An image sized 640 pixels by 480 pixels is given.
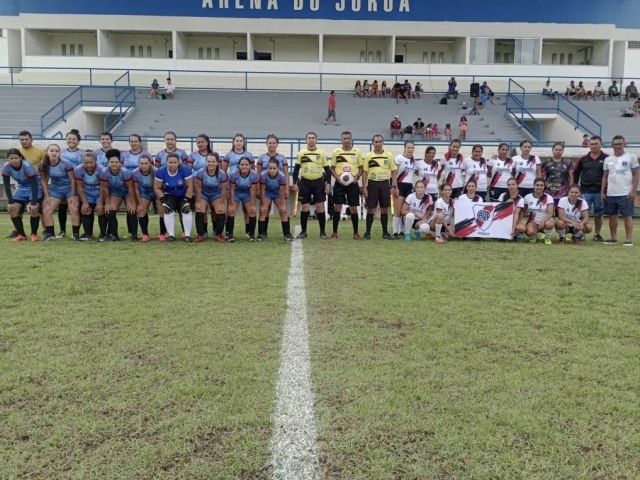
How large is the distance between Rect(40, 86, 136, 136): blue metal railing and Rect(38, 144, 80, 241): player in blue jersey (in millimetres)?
13817

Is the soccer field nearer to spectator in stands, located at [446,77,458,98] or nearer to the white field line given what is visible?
the white field line

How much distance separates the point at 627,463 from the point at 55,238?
29.9 feet

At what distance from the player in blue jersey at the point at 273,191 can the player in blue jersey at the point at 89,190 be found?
264 cm

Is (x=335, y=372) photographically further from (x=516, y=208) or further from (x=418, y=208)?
(x=516, y=208)

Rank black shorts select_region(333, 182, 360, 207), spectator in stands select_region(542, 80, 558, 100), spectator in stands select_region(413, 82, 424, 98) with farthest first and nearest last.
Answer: spectator in stands select_region(413, 82, 424, 98) < spectator in stands select_region(542, 80, 558, 100) < black shorts select_region(333, 182, 360, 207)

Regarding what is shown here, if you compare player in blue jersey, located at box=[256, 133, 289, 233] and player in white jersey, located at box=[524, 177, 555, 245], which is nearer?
player in blue jersey, located at box=[256, 133, 289, 233]

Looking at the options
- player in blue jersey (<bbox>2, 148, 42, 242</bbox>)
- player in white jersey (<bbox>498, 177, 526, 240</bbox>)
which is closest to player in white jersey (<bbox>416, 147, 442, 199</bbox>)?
player in white jersey (<bbox>498, 177, 526, 240</bbox>)

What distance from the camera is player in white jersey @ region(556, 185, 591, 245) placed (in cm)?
962

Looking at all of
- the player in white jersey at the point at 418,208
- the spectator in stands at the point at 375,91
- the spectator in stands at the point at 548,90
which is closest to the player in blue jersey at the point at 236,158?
the player in white jersey at the point at 418,208

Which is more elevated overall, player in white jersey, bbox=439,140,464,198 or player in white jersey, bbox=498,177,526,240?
player in white jersey, bbox=439,140,464,198

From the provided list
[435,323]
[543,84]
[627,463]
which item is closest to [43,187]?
[435,323]

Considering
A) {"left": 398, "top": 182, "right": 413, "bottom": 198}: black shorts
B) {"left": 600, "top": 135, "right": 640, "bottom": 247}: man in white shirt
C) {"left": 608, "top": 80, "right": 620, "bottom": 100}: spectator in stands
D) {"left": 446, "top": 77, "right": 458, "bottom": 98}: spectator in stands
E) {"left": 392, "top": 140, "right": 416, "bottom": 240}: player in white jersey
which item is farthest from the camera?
{"left": 608, "top": 80, "right": 620, "bottom": 100}: spectator in stands

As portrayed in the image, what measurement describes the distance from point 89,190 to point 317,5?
1068 inches

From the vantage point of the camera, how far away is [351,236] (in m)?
10.3
